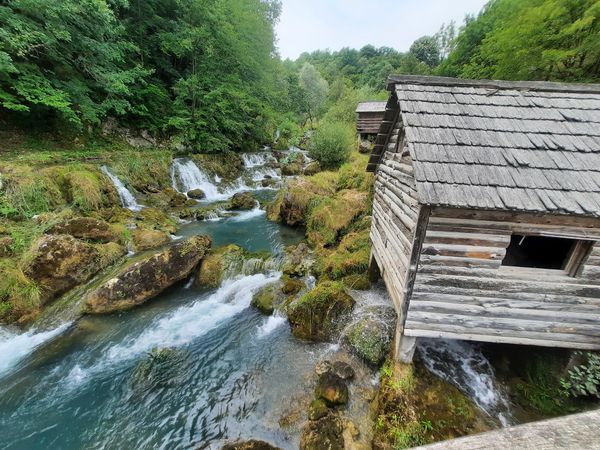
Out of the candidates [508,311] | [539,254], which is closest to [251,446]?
[508,311]

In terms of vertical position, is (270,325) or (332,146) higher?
(332,146)

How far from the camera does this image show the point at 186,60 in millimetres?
21062

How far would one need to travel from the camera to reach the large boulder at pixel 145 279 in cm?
729

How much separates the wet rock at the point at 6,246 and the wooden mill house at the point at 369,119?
17810 millimetres

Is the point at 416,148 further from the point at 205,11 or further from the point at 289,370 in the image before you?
the point at 205,11

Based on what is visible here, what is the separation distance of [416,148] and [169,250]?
26.2 feet

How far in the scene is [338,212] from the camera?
10414mm

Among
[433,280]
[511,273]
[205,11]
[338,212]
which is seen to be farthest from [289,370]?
[205,11]

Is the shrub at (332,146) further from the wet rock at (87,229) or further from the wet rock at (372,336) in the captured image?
the wet rock at (87,229)

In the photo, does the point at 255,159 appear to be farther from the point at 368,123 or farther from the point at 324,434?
the point at 324,434

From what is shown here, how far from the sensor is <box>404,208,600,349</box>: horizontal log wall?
3891mm

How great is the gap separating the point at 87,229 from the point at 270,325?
7141 millimetres

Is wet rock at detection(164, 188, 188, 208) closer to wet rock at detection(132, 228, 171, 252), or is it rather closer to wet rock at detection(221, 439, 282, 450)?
wet rock at detection(132, 228, 171, 252)

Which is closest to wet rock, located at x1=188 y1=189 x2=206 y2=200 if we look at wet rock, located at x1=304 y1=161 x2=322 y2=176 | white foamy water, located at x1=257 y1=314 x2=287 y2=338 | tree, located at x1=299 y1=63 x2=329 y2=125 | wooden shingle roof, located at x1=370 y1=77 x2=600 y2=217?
wet rock, located at x1=304 y1=161 x2=322 y2=176
